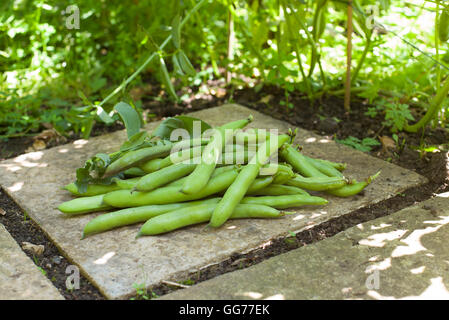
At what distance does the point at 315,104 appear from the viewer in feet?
14.2

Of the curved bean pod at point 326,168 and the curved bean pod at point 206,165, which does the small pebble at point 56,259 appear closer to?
the curved bean pod at point 206,165

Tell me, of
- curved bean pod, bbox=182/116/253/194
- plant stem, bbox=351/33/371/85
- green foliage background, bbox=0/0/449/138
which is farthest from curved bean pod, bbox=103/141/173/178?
plant stem, bbox=351/33/371/85

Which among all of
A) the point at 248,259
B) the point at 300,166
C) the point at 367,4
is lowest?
the point at 248,259

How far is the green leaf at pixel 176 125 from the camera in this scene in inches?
128

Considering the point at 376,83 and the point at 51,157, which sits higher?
the point at 376,83

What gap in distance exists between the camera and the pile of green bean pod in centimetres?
271

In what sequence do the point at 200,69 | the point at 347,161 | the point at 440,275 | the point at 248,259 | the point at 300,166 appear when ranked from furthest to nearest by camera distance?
the point at 200,69
the point at 347,161
the point at 300,166
the point at 248,259
the point at 440,275

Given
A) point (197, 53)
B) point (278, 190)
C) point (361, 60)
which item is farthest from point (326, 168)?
point (197, 53)

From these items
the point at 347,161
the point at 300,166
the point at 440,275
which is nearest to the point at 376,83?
the point at 347,161

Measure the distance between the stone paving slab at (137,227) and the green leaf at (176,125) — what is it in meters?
0.54

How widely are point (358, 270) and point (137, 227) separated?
1053mm
